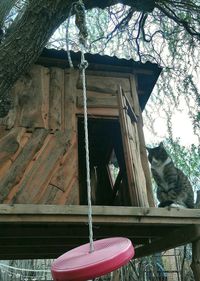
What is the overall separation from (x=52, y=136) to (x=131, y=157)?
0.91 meters

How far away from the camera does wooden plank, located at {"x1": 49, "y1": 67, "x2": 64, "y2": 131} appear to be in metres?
4.12

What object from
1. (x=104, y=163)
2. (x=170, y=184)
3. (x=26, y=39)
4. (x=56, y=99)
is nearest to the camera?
(x=26, y=39)

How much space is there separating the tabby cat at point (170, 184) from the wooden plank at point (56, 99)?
1444 millimetres

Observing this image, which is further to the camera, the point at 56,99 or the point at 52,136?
the point at 56,99

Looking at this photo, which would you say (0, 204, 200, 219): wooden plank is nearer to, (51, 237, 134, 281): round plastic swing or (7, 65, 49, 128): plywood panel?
(51, 237, 134, 281): round plastic swing

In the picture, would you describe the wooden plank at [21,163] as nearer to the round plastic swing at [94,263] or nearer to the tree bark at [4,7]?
the tree bark at [4,7]

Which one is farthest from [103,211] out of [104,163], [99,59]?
[104,163]

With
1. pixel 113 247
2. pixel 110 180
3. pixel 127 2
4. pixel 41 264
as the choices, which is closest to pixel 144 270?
pixel 41 264

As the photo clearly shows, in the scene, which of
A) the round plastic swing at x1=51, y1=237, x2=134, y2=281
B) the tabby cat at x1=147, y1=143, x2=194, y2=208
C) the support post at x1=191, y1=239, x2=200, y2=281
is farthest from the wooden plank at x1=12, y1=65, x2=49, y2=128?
the round plastic swing at x1=51, y1=237, x2=134, y2=281

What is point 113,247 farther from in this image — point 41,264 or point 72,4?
point 41,264

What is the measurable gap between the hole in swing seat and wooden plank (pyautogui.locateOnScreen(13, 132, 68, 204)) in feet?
4.52

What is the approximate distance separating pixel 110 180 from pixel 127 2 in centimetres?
329

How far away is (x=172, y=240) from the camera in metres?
4.02

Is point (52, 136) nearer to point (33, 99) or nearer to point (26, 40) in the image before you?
point (33, 99)
